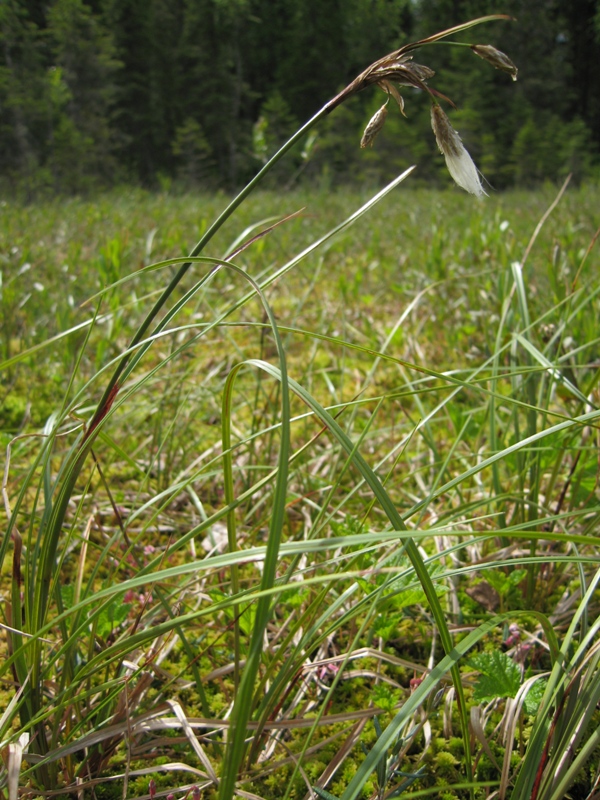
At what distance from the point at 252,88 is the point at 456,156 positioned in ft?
84.8

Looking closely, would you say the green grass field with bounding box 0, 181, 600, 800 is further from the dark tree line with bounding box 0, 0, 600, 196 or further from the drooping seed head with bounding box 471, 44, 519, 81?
the dark tree line with bounding box 0, 0, 600, 196

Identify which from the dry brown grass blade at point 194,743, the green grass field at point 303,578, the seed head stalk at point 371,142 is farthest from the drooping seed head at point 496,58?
the dry brown grass blade at point 194,743

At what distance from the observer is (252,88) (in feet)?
76.2

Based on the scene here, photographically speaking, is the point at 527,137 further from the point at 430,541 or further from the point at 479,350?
the point at 430,541

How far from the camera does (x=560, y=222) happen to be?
3.73m

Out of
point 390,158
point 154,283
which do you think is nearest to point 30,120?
point 390,158

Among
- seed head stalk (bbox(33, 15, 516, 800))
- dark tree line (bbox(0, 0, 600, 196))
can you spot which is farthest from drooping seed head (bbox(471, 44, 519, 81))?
dark tree line (bbox(0, 0, 600, 196))

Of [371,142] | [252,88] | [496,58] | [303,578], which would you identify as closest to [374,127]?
[371,142]

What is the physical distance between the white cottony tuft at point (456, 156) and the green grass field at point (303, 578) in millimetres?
182

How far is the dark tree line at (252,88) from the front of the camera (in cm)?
1154

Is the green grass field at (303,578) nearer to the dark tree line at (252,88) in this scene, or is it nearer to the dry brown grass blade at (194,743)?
the dry brown grass blade at (194,743)

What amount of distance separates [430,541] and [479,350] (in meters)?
0.99

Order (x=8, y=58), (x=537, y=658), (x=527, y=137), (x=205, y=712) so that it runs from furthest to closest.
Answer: (x=527, y=137) < (x=8, y=58) < (x=537, y=658) < (x=205, y=712)

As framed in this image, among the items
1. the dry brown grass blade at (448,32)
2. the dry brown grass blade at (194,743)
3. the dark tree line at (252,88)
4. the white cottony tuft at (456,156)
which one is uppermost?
the dark tree line at (252,88)
